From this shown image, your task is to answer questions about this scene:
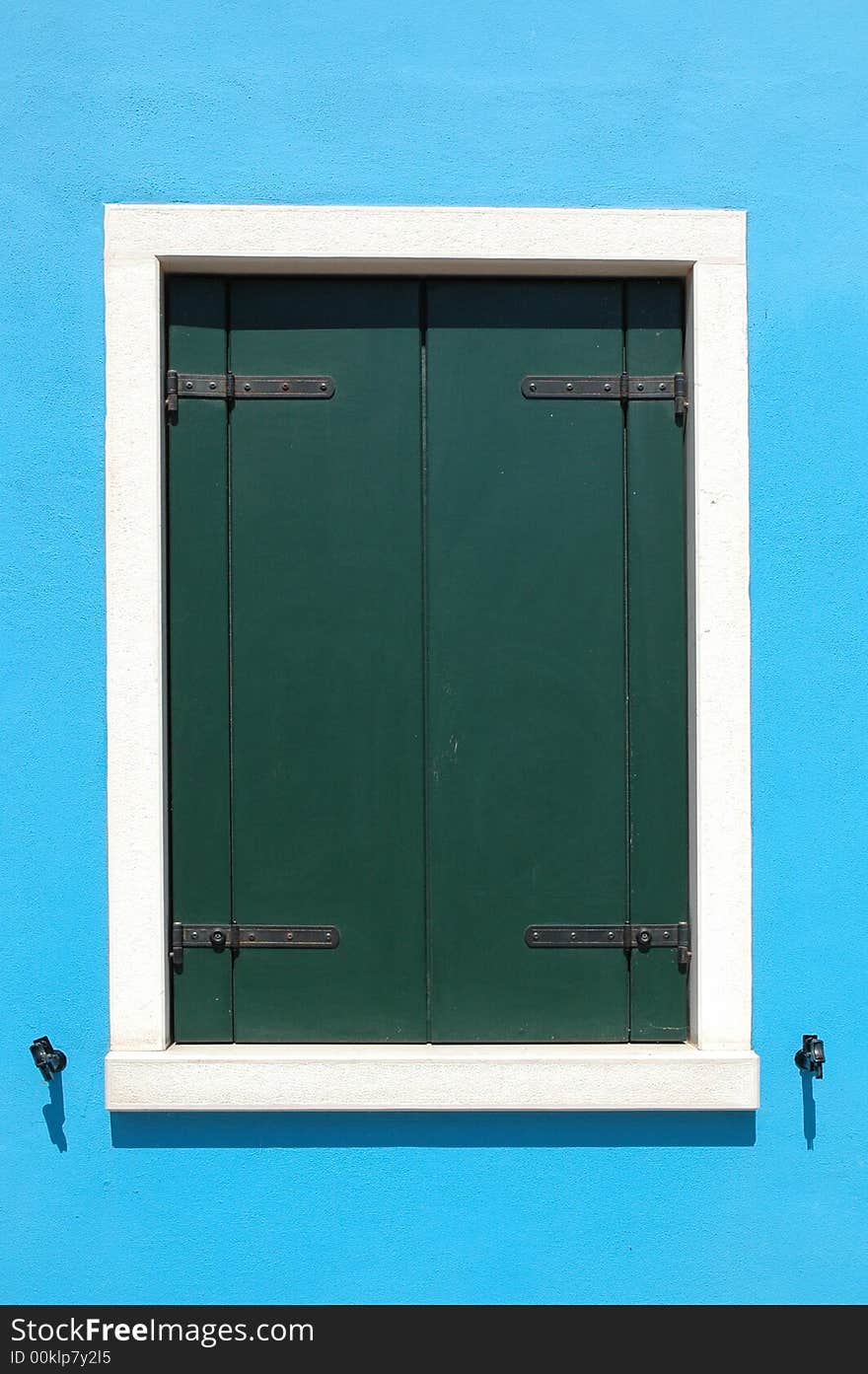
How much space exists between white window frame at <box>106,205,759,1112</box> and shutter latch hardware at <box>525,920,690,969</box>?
Answer: 0.08 meters

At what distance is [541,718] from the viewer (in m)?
3.18

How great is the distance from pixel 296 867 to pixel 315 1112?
640 millimetres

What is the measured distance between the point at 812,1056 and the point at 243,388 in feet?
7.68

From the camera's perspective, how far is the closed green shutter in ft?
10.4

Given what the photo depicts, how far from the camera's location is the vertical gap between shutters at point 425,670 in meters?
3.17

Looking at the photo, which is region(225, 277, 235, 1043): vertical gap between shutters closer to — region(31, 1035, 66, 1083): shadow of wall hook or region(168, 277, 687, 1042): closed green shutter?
region(168, 277, 687, 1042): closed green shutter

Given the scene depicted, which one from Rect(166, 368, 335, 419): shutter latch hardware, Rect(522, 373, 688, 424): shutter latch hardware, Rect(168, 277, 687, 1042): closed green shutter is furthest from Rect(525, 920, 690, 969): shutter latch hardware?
Rect(166, 368, 335, 419): shutter latch hardware

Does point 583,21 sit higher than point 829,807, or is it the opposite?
point 583,21

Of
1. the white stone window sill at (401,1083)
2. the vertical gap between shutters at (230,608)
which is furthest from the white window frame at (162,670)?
the vertical gap between shutters at (230,608)

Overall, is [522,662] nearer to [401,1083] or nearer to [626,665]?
[626,665]

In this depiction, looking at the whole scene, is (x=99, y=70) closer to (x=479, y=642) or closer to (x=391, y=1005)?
(x=479, y=642)

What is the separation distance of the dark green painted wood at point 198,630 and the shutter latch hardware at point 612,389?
0.86m
